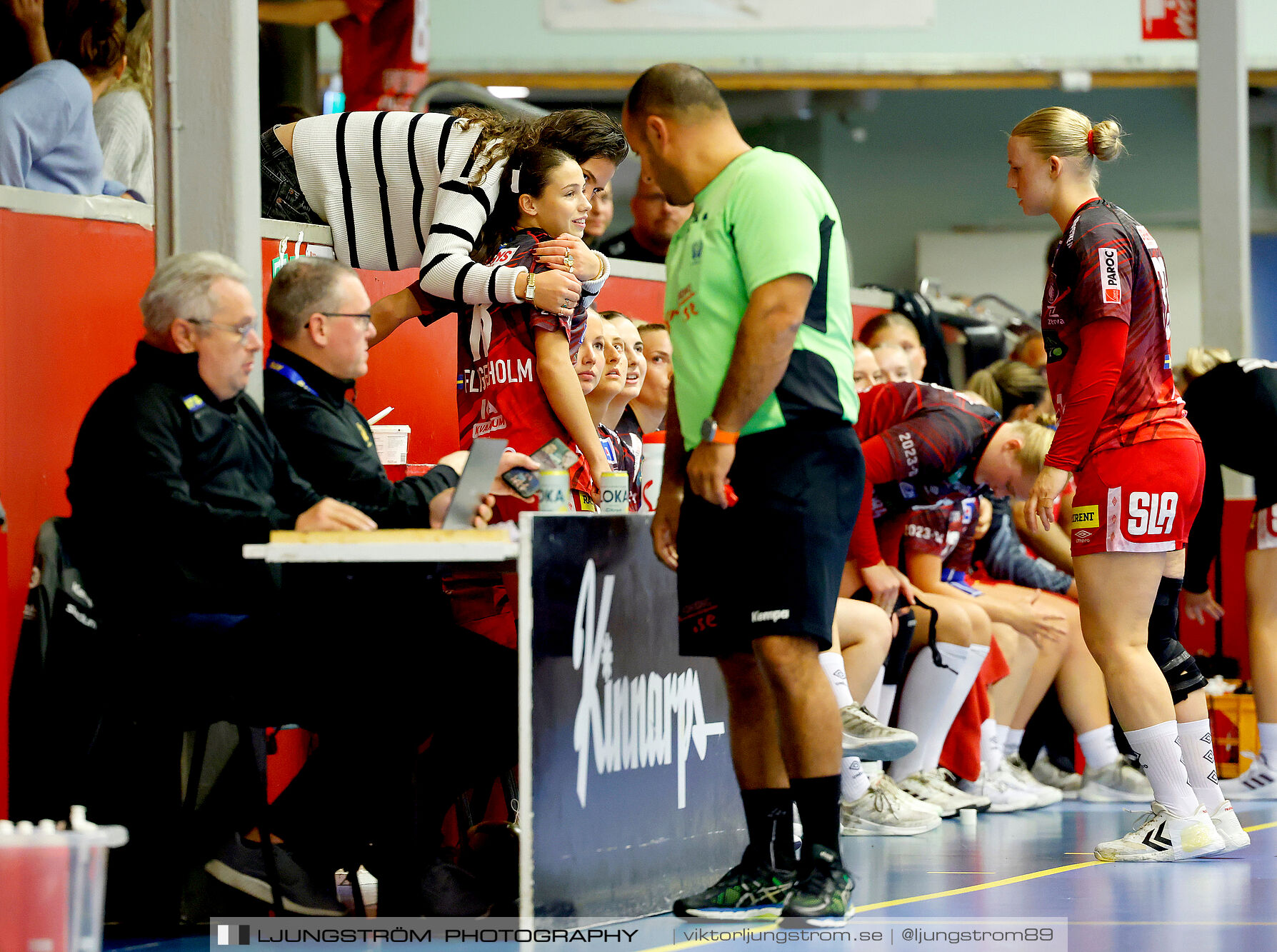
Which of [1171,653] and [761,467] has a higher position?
[761,467]

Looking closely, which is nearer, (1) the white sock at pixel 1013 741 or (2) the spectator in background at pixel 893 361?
(1) the white sock at pixel 1013 741

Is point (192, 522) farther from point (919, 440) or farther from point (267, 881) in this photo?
point (919, 440)

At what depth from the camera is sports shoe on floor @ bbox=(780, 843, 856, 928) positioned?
9.64ft

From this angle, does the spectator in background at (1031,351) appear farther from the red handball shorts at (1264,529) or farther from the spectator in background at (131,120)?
the spectator in background at (131,120)

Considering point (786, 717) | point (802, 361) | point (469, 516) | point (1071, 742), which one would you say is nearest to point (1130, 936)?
point (786, 717)

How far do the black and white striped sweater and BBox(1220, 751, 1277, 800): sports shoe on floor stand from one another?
3067 mm

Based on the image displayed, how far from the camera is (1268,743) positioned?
549 centimetres

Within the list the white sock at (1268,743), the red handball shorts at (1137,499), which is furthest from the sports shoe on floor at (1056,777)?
the red handball shorts at (1137,499)

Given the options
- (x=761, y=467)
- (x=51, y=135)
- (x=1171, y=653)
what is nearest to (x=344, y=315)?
(x=761, y=467)

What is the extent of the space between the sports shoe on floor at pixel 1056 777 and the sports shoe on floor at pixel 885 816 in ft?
3.84

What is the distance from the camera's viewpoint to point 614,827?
124 inches

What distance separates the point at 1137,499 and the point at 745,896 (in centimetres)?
150

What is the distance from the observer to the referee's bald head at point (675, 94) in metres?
3.16

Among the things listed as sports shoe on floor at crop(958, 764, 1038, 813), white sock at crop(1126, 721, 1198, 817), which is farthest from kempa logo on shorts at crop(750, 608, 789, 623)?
sports shoe on floor at crop(958, 764, 1038, 813)
